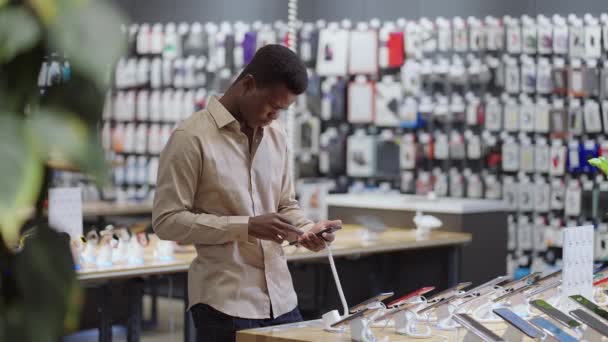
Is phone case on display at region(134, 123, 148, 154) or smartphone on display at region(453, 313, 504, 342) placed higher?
phone case on display at region(134, 123, 148, 154)

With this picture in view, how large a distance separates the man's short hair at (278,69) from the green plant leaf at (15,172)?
7.15 ft

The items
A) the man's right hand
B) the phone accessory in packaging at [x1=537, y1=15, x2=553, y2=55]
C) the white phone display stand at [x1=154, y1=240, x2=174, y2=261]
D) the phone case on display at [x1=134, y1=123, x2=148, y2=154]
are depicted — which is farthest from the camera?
the phone case on display at [x1=134, y1=123, x2=148, y2=154]

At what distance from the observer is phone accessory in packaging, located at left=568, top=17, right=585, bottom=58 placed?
8633 millimetres

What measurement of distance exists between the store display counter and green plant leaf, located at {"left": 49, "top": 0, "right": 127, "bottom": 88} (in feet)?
19.6

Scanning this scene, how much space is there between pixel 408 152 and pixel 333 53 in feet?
4.03

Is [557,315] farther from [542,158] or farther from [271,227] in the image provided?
[542,158]

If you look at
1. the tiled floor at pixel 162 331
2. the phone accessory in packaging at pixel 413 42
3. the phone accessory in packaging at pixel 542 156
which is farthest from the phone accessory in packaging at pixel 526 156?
the tiled floor at pixel 162 331

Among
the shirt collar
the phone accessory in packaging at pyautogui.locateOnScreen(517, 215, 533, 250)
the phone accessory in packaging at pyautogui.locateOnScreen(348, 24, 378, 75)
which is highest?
the phone accessory in packaging at pyautogui.locateOnScreen(348, 24, 378, 75)

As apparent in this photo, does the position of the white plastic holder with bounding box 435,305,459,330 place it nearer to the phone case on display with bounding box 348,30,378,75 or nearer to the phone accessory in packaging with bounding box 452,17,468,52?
the phone accessory in packaging with bounding box 452,17,468,52

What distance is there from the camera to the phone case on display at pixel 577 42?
8.63m

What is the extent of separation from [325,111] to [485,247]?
10.3 feet

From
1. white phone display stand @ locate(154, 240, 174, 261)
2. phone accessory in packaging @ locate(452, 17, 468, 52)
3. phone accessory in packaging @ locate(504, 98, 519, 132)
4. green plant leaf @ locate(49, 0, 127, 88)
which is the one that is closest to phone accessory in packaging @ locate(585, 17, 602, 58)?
phone accessory in packaging @ locate(504, 98, 519, 132)

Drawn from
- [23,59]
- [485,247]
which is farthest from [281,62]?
[485,247]

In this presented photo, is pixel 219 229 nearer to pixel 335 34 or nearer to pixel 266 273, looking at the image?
pixel 266 273
